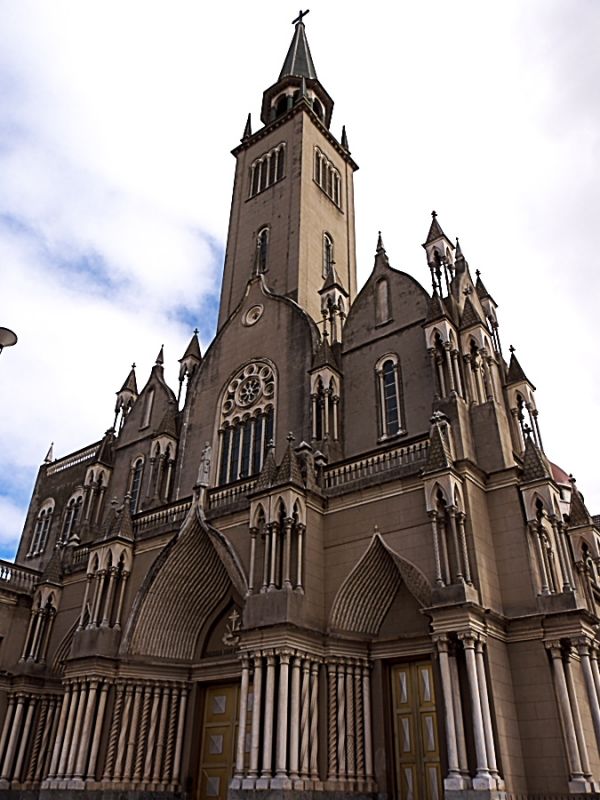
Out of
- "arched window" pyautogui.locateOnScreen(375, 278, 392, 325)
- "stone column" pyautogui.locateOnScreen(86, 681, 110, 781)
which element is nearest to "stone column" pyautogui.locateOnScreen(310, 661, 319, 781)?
"stone column" pyautogui.locateOnScreen(86, 681, 110, 781)

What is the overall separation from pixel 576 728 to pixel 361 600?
5.37 m

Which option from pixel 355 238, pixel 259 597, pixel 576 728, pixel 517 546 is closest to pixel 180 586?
pixel 259 597

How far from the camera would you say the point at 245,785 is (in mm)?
14305

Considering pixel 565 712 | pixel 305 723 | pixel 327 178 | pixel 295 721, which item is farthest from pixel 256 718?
pixel 327 178

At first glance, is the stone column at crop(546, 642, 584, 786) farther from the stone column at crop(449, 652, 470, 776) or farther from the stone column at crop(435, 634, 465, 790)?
the stone column at crop(435, 634, 465, 790)

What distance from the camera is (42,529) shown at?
1224 inches

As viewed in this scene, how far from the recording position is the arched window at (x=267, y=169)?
32.1 metres

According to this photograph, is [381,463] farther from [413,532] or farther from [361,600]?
[361,600]

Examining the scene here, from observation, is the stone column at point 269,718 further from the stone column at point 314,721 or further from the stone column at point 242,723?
the stone column at point 314,721

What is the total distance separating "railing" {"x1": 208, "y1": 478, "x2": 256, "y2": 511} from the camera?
1938 centimetres

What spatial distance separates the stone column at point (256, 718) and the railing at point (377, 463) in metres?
4.95

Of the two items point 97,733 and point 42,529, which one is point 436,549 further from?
point 42,529

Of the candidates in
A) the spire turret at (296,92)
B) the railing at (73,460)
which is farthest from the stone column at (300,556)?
the spire turret at (296,92)

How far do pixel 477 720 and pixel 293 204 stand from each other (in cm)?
2252
